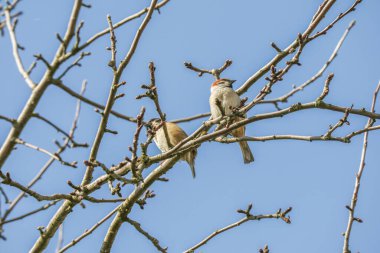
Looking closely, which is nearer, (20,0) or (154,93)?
(20,0)

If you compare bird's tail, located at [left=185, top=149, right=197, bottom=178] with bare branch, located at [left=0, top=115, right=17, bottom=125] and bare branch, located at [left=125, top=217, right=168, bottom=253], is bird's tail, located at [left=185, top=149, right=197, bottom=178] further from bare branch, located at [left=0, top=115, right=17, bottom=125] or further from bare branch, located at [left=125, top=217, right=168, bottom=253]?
bare branch, located at [left=0, top=115, right=17, bottom=125]

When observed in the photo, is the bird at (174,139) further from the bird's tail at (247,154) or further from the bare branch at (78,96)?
the bare branch at (78,96)

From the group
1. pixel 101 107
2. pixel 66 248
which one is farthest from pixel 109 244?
pixel 101 107

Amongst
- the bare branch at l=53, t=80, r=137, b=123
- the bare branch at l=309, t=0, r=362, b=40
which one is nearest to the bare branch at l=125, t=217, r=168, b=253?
the bare branch at l=53, t=80, r=137, b=123

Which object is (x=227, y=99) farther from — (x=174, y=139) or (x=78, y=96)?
(x=78, y=96)

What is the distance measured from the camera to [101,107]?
156 inches

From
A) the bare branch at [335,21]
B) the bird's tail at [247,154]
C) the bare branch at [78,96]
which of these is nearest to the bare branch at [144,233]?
the bare branch at [78,96]

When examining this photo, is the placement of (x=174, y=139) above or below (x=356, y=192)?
above

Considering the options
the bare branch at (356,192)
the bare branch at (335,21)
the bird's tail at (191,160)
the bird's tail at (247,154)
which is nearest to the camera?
the bare branch at (356,192)

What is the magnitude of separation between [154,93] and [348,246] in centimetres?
190

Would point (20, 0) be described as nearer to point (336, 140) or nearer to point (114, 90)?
point (114, 90)

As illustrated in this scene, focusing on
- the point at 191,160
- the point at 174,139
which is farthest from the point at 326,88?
the point at 174,139

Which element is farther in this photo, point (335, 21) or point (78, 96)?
point (335, 21)

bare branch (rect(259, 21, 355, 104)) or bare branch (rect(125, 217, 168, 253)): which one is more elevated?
bare branch (rect(259, 21, 355, 104))
